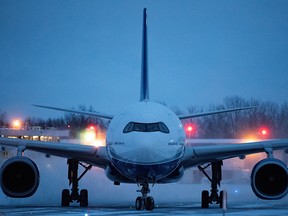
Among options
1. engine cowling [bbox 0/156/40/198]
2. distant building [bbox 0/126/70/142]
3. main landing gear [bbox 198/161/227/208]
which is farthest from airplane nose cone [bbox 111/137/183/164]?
distant building [bbox 0/126/70/142]

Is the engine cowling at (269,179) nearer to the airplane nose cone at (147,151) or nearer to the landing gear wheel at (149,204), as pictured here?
the airplane nose cone at (147,151)

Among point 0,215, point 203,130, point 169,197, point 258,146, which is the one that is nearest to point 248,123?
point 203,130

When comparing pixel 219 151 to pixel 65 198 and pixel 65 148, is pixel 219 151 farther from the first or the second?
pixel 65 198

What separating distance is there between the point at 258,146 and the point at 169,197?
11052mm

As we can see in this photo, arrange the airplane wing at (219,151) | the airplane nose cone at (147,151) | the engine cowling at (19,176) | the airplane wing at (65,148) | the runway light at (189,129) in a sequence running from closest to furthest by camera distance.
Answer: the airplane nose cone at (147,151) → the engine cowling at (19,176) → the airplane wing at (219,151) → the airplane wing at (65,148) → the runway light at (189,129)

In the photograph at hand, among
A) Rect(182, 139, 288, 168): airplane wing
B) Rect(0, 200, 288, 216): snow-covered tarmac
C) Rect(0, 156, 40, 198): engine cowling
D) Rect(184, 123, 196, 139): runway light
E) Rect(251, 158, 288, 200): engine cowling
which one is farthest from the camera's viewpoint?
Rect(184, 123, 196, 139): runway light

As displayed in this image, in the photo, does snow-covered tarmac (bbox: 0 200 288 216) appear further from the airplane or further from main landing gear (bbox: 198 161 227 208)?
main landing gear (bbox: 198 161 227 208)

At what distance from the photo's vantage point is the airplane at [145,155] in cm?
2019

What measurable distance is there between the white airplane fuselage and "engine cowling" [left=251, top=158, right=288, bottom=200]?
2.70 meters

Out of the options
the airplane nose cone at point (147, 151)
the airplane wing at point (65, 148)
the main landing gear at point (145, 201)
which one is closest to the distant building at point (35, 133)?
the airplane wing at point (65, 148)

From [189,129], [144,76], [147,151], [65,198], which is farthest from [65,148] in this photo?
[189,129]

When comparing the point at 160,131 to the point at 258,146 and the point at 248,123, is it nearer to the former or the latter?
the point at 258,146

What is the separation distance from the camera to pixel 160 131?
20.3 metres

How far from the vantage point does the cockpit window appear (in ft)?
66.2
